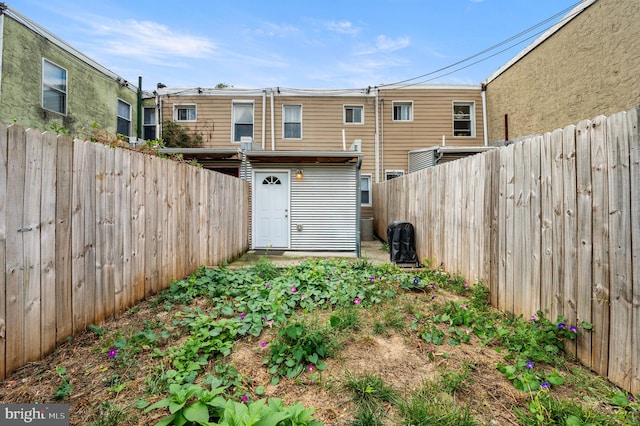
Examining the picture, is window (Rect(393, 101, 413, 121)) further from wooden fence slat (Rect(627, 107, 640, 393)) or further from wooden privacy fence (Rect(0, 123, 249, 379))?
wooden fence slat (Rect(627, 107, 640, 393))

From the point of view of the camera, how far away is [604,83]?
721 centimetres

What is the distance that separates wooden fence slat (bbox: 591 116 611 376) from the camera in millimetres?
1994

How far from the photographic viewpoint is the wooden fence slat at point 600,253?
78.5 inches

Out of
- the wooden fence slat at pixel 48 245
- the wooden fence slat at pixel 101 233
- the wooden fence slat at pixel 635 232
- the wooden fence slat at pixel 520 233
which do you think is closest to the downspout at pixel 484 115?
the wooden fence slat at pixel 520 233

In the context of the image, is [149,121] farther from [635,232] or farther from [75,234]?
[635,232]

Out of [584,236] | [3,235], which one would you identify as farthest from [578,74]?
[3,235]

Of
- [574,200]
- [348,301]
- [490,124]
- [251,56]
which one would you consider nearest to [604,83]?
[490,124]

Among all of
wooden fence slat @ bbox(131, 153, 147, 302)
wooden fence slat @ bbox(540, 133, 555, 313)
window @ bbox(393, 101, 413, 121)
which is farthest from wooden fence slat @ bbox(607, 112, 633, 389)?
window @ bbox(393, 101, 413, 121)

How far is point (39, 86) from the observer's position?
7.47m

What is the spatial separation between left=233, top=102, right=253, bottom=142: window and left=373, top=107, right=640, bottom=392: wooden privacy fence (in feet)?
30.7

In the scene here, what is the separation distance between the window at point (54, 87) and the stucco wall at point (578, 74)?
14.2 metres

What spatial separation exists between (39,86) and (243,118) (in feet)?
19.2

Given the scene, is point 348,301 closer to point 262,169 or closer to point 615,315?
point 615,315

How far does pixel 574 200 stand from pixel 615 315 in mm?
855
